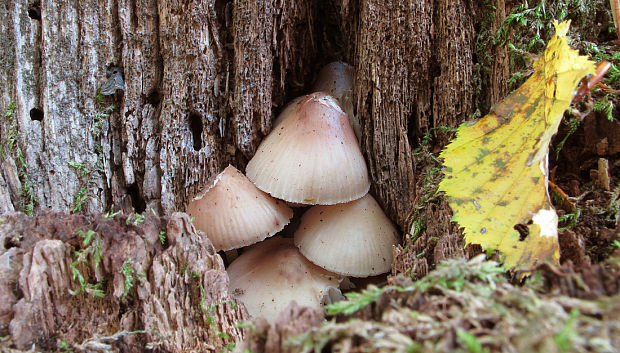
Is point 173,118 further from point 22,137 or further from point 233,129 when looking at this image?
point 22,137

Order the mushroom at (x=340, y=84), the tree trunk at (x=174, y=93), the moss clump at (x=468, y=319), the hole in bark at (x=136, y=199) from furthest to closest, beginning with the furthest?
the mushroom at (x=340, y=84) < the hole in bark at (x=136, y=199) < the tree trunk at (x=174, y=93) < the moss clump at (x=468, y=319)

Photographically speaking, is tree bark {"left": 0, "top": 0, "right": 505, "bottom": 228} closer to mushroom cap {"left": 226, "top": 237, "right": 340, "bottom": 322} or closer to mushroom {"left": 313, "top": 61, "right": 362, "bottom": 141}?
mushroom {"left": 313, "top": 61, "right": 362, "bottom": 141}

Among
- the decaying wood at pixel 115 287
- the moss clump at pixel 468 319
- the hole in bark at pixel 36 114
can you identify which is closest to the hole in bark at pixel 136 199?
the hole in bark at pixel 36 114

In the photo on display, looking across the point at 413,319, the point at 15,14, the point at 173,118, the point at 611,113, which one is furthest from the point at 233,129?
the point at 611,113

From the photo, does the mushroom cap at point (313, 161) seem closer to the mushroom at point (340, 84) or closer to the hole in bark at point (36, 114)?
the mushroom at point (340, 84)

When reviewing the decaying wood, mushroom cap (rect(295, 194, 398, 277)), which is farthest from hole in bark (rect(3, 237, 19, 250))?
mushroom cap (rect(295, 194, 398, 277))

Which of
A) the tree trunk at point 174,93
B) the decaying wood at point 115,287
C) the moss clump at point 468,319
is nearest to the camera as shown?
the moss clump at point 468,319
